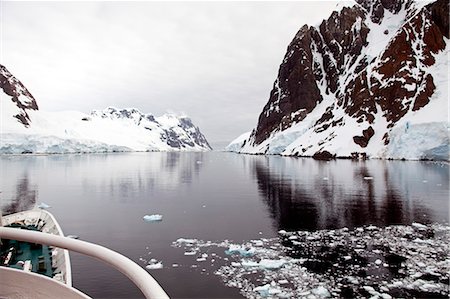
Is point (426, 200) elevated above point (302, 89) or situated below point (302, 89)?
below

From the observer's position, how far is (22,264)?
10.3 meters

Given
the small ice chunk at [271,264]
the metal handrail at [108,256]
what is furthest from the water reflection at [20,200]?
the metal handrail at [108,256]

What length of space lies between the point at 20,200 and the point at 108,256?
28373 millimetres

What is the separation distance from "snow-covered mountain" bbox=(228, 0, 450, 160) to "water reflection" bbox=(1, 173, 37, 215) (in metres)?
74.5

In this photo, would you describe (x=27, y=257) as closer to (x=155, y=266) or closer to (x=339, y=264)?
(x=155, y=266)

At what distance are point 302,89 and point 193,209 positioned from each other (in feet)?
438

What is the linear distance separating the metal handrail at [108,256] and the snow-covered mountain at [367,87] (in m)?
81.0

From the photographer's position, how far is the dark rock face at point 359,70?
9412cm

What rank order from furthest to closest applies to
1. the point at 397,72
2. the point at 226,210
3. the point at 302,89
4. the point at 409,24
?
the point at 302,89 < the point at 409,24 < the point at 397,72 < the point at 226,210

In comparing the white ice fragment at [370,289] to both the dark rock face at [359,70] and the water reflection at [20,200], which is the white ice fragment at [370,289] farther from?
the dark rock face at [359,70]

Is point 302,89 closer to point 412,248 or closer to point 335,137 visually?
point 335,137

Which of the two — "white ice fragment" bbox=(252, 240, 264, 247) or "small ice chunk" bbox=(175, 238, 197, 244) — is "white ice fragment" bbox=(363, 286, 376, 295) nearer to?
"white ice fragment" bbox=(252, 240, 264, 247)

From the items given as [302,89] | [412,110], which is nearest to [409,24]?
[412,110]

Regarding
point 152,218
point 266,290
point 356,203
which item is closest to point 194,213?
point 152,218
